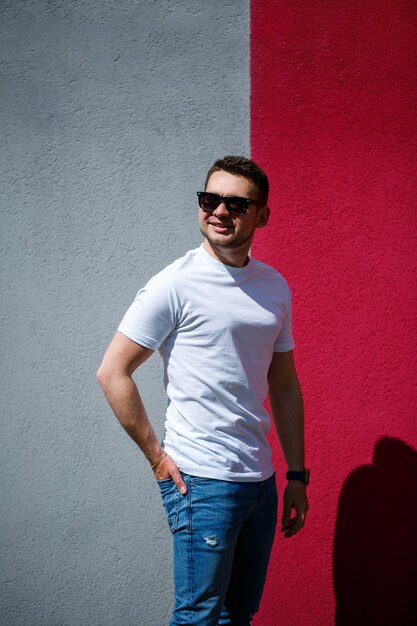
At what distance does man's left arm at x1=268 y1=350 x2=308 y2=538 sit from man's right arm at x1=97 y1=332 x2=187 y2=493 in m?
0.47

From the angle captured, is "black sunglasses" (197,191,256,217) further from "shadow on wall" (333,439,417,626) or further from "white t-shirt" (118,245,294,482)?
"shadow on wall" (333,439,417,626)

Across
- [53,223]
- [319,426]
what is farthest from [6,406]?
[319,426]

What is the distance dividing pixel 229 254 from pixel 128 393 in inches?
20.4

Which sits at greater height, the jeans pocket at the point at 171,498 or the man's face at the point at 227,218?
the man's face at the point at 227,218

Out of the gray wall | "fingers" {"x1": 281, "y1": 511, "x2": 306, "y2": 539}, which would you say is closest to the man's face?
the gray wall

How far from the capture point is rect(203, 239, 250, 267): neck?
1543 millimetres

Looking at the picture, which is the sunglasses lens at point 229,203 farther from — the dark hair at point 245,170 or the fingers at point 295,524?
the fingers at point 295,524

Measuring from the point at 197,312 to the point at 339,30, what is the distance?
1.48 meters

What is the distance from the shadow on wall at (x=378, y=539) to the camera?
2205mm

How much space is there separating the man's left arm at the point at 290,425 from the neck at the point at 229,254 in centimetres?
36

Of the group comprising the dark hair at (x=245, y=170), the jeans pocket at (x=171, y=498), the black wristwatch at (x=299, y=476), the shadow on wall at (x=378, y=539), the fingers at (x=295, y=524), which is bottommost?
the shadow on wall at (x=378, y=539)

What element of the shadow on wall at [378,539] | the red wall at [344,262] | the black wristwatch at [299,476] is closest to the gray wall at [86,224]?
the red wall at [344,262]

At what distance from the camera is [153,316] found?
1454mm

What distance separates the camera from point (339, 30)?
212 centimetres
